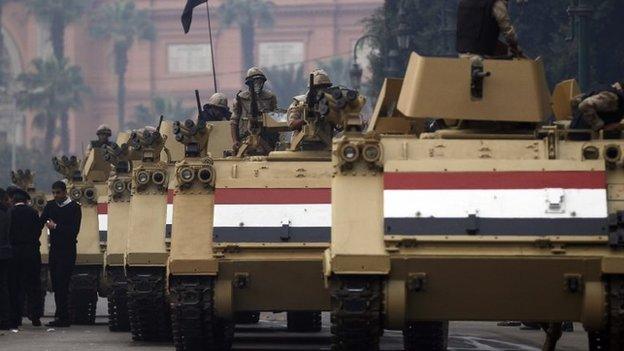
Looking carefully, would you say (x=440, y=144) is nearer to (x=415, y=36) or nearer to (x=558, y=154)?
(x=558, y=154)

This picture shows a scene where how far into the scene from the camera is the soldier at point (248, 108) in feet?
74.6

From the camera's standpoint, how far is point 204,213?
18.1 meters

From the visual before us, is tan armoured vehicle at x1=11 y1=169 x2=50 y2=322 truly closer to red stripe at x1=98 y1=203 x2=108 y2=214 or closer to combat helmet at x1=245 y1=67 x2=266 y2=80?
red stripe at x1=98 y1=203 x2=108 y2=214

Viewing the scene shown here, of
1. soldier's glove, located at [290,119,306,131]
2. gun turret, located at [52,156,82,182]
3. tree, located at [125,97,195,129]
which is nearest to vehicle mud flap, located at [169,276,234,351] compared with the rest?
soldier's glove, located at [290,119,306,131]

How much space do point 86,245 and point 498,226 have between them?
1091 cm

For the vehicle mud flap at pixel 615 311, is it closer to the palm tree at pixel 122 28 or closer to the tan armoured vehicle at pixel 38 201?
the tan armoured vehicle at pixel 38 201

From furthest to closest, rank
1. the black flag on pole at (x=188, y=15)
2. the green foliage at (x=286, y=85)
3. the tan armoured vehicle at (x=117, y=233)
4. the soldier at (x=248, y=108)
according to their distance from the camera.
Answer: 1. the green foliage at (x=286, y=85)
2. the black flag on pole at (x=188, y=15)
3. the tan armoured vehicle at (x=117, y=233)
4. the soldier at (x=248, y=108)

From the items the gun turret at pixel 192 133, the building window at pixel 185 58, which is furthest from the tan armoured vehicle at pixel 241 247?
the building window at pixel 185 58

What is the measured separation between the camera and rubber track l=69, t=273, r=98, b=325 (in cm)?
2567

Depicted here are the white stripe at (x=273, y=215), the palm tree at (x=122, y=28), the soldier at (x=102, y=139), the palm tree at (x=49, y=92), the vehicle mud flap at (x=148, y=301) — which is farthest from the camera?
the palm tree at (x=122, y=28)

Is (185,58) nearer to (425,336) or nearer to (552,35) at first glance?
(552,35)

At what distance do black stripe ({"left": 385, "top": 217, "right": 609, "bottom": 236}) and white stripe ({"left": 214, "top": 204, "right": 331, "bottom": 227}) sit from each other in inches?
111

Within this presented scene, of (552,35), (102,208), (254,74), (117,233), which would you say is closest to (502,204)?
(254,74)

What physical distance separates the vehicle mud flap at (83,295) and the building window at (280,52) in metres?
125
